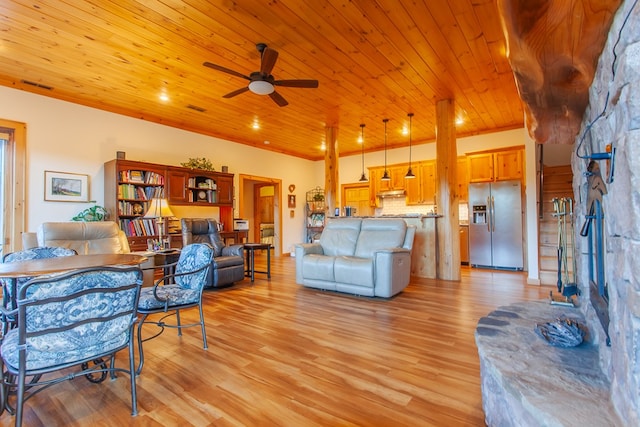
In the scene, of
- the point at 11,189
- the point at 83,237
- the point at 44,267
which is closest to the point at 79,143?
the point at 11,189

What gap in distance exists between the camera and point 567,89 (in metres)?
1.36

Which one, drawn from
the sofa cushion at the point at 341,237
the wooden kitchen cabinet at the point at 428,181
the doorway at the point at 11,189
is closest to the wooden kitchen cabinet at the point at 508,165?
the wooden kitchen cabinet at the point at 428,181

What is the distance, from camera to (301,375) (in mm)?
1940

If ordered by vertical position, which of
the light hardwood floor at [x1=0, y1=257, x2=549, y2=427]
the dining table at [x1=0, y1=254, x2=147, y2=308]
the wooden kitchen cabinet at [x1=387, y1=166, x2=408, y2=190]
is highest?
the wooden kitchen cabinet at [x1=387, y1=166, x2=408, y2=190]

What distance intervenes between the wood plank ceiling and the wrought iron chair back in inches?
92.1

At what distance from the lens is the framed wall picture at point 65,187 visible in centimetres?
427

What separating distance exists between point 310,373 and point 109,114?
511 cm

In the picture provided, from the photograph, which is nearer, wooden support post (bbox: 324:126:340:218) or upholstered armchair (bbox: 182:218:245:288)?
upholstered armchair (bbox: 182:218:245:288)

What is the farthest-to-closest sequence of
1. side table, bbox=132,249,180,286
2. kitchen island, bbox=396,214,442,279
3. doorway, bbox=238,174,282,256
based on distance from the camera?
doorway, bbox=238,174,282,256 < kitchen island, bbox=396,214,442,279 < side table, bbox=132,249,180,286

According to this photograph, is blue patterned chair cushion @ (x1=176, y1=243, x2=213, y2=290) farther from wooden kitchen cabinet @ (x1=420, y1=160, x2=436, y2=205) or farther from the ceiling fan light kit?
wooden kitchen cabinet @ (x1=420, y1=160, x2=436, y2=205)

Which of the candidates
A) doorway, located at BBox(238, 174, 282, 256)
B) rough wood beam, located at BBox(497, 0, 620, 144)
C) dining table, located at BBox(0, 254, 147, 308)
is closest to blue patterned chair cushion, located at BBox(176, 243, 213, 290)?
dining table, located at BBox(0, 254, 147, 308)

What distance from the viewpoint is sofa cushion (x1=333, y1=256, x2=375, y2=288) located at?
363cm

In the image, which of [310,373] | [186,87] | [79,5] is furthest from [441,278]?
[79,5]

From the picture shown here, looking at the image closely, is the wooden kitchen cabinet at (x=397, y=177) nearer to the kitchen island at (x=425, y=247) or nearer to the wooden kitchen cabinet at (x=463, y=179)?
Answer: the wooden kitchen cabinet at (x=463, y=179)
